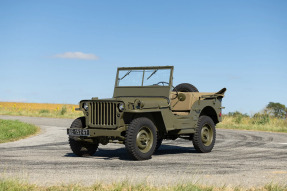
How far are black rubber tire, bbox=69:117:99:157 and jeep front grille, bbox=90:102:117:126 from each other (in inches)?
18.3

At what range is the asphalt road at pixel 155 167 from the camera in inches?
313

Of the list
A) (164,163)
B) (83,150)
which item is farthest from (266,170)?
(83,150)

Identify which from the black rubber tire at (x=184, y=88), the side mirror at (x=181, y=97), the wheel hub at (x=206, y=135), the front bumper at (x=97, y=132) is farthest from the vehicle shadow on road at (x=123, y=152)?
the black rubber tire at (x=184, y=88)

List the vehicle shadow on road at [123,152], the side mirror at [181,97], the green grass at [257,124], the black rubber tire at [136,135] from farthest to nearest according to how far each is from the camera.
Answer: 1. the green grass at [257,124]
2. the side mirror at [181,97]
3. the vehicle shadow on road at [123,152]
4. the black rubber tire at [136,135]

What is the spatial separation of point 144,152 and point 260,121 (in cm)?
1984

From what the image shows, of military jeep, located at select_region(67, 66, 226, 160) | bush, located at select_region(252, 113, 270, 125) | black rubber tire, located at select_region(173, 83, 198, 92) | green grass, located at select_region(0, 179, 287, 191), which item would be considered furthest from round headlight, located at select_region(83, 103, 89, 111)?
bush, located at select_region(252, 113, 270, 125)

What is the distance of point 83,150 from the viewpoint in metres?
11.8

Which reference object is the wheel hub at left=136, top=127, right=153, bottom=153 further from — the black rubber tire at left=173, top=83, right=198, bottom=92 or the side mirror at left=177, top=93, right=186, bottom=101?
the black rubber tire at left=173, top=83, right=198, bottom=92

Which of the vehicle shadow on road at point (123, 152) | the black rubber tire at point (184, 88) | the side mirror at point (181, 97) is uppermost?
the black rubber tire at point (184, 88)

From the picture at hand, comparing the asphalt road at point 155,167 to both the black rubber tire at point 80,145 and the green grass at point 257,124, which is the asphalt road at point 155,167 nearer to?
the black rubber tire at point 80,145

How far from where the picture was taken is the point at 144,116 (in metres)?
11.2

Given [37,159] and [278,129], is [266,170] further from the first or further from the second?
[278,129]

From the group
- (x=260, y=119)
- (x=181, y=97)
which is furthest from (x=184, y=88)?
(x=260, y=119)

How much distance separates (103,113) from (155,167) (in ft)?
7.31
